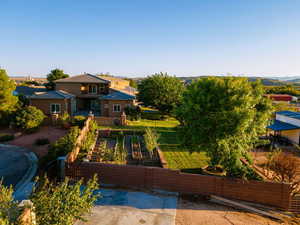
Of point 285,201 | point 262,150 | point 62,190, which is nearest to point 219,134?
point 285,201

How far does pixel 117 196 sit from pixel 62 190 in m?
4.34

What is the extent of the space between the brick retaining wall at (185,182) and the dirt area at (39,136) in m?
7.85

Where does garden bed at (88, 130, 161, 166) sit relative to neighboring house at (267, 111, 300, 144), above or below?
below

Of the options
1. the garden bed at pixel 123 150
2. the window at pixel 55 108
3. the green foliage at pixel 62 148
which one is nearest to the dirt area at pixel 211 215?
the garden bed at pixel 123 150

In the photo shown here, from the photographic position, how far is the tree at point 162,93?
108 ft

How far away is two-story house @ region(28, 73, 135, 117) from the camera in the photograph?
29.1m

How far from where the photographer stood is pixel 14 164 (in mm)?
14625

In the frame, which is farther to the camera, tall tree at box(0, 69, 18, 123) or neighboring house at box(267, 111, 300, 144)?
tall tree at box(0, 69, 18, 123)

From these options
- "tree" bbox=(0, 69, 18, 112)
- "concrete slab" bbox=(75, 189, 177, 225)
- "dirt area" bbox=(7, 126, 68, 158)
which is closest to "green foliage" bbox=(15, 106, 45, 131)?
"dirt area" bbox=(7, 126, 68, 158)

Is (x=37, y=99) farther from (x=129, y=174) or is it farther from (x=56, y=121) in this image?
(x=129, y=174)

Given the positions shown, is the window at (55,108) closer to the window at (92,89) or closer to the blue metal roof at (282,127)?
the window at (92,89)

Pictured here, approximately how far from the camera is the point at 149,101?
33.5 m

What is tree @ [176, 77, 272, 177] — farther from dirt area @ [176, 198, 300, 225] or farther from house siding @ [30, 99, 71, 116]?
house siding @ [30, 99, 71, 116]

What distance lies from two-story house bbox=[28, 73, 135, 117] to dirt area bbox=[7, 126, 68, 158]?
5.80m
